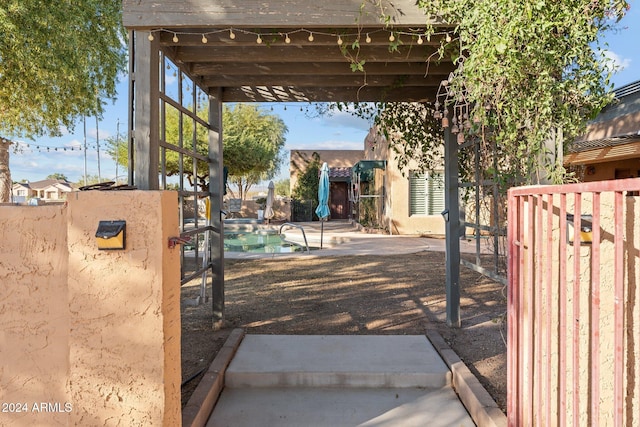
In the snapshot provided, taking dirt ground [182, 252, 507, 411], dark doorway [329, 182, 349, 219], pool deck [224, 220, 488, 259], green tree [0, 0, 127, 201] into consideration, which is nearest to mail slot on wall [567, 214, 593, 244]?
dirt ground [182, 252, 507, 411]

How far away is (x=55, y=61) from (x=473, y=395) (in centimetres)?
1125

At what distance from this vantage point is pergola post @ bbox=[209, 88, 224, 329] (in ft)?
15.7

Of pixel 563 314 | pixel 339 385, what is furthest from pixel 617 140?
pixel 563 314

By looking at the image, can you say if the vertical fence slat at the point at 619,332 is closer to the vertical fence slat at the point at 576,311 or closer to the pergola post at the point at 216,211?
the vertical fence slat at the point at 576,311

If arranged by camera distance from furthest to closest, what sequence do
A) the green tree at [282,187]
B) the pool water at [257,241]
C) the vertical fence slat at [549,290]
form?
the green tree at [282,187], the pool water at [257,241], the vertical fence slat at [549,290]

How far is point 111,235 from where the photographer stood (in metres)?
2.19

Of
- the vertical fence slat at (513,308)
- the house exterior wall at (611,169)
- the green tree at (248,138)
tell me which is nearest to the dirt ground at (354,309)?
the vertical fence slat at (513,308)

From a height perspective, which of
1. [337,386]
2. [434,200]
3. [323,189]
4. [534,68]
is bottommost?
[337,386]

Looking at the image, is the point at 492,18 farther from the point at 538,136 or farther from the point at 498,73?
the point at 538,136

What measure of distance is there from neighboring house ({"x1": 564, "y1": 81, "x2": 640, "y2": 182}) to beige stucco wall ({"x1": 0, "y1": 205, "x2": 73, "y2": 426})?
9862 millimetres

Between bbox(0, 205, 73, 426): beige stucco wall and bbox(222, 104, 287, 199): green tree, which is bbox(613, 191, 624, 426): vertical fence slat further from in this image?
bbox(222, 104, 287, 199): green tree

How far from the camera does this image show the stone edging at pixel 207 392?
9.16 ft

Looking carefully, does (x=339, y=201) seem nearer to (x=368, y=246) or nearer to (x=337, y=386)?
(x=368, y=246)

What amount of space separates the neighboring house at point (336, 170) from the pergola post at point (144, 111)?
22325 mm
